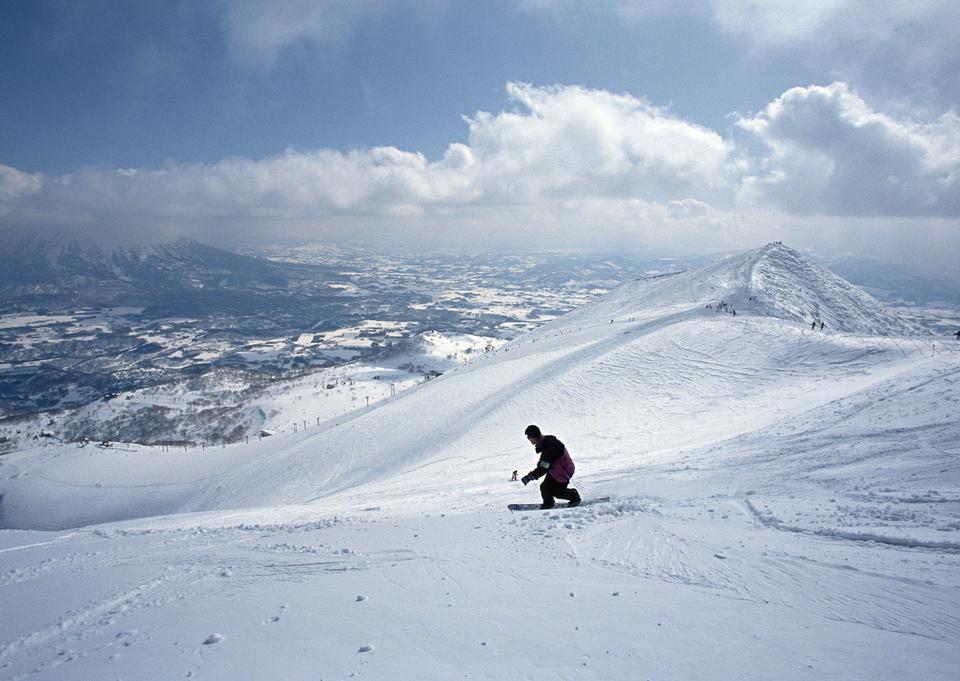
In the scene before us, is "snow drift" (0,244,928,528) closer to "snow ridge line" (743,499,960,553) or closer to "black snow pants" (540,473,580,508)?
"black snow pants" (540,473,580,508)

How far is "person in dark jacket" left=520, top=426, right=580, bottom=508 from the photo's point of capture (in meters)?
8.95

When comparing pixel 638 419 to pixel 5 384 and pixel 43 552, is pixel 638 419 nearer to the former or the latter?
pixel 43 552

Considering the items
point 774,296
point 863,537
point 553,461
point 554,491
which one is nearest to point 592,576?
point 553,461

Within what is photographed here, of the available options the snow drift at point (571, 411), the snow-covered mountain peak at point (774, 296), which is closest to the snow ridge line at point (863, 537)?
the snow drift at point (571, 411)

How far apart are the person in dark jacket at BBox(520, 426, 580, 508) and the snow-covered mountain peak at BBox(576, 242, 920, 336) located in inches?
1541

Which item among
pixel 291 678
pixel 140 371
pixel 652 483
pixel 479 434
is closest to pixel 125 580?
pixel 291 678

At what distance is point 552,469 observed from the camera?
9.23m

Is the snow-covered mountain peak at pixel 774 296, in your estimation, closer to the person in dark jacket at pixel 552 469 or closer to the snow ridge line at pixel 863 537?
the person in dark jacket at pixel 552 469

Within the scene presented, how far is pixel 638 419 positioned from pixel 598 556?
18.1 m

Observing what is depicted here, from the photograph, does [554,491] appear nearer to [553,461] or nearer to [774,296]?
[553,461]

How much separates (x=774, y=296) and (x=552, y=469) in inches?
1858

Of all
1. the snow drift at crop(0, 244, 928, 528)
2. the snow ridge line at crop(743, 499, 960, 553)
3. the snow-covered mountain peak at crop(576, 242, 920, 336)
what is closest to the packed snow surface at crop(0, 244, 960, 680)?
the snow ridge line at crop(743, 499, 960, 553)

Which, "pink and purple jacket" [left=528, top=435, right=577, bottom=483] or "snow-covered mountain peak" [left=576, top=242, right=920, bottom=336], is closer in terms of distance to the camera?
"pink and purple jacket" [left=528, top=435, right=577, bottom=483]

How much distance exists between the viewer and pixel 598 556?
20.6 feet
